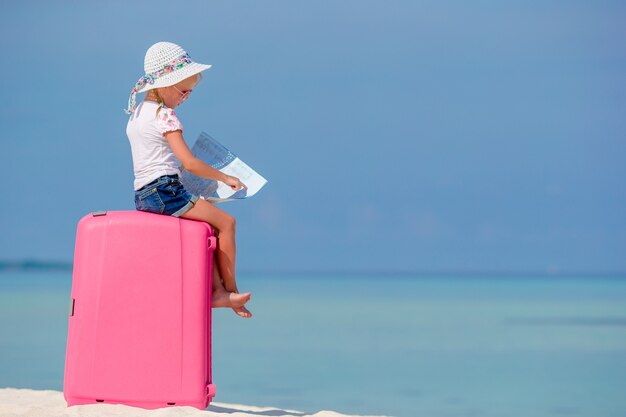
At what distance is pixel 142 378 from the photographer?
3855 millimetres

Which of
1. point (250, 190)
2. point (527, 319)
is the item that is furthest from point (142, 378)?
point (527, 319)

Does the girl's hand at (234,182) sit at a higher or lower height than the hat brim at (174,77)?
lower

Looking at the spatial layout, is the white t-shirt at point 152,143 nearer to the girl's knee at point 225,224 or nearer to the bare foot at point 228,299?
the girl's knee at point 225,224

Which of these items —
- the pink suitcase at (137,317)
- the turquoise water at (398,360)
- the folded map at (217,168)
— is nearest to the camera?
the pink suitcase at (137,317)

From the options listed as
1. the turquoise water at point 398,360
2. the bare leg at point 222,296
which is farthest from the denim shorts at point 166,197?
the turquoise water at point 398,360

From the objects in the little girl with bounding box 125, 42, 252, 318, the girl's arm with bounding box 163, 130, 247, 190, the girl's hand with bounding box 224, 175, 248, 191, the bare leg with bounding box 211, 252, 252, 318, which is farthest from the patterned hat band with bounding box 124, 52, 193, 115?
the bare leg with bounding box 211, 252, 252, 318

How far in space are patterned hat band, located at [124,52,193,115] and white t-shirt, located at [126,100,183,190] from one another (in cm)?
7

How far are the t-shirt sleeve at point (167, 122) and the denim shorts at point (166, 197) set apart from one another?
0.58 feet

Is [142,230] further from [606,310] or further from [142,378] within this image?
[606,310]

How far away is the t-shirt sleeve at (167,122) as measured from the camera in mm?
3924

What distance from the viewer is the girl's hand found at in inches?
158

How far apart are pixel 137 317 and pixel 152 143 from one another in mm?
640

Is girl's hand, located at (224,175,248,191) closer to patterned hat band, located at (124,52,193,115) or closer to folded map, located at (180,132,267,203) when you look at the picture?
folded map, located at (180,132,267,203)

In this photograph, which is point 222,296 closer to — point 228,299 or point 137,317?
point 228,299
